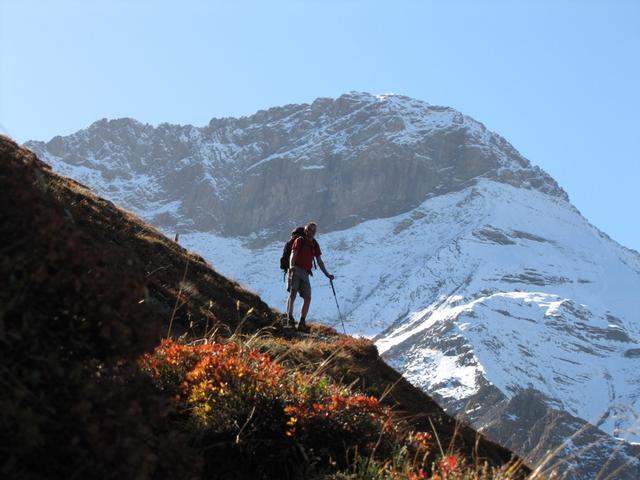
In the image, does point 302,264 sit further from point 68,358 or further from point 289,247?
point 68,358

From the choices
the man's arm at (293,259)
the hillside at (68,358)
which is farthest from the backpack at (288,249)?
the hillside at (68,358)

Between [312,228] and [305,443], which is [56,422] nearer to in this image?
[305,443]

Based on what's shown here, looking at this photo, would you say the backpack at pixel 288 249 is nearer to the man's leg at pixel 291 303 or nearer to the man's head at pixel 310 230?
the man's head at pixel 310 230

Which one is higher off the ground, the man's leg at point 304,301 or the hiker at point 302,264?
the hiker at point 302,264

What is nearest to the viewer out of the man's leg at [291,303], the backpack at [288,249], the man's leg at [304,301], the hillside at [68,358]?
the hillside at [68,358]

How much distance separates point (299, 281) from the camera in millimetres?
16844

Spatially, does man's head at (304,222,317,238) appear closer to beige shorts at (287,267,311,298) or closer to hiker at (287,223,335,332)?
hiker at (287,223,335,332)

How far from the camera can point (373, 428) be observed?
6613 millimetres

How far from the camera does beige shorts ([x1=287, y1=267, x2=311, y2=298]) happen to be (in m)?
16.7

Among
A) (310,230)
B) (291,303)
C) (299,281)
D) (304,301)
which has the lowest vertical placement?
(291,303)

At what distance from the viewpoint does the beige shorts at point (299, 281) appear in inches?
656

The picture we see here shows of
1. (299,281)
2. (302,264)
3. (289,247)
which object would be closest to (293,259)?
(302,264)

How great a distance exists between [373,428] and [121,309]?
3336 mm

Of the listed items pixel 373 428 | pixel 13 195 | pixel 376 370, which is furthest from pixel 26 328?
pixel 376 370
